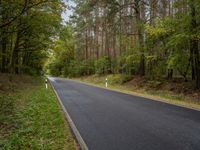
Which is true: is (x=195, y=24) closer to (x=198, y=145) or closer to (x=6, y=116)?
(x=198, y=145)

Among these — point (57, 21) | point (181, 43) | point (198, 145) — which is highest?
point (57, 21)

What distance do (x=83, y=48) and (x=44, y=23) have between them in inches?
1368

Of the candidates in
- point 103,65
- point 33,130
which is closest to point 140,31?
point 33,130

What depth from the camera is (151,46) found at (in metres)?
19.8

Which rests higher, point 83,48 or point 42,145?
point 83,48

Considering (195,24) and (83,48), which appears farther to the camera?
(83,48)

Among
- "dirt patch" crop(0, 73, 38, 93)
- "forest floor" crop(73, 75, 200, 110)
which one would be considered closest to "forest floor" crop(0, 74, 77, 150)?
"dirt patch" crop(0, 73, 38, 93)

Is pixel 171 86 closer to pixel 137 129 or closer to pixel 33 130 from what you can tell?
pixel 137 129

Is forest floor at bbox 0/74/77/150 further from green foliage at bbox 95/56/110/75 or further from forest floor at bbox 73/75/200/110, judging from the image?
green foliage at bbox 95/56/110/75

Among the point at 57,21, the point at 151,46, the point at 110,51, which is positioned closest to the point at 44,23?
the point at 57,21

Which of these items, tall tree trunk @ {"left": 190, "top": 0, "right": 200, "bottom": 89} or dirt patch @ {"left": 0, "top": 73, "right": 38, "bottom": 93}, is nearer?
tall tree trunk @ {"left": 190, "top": 0, "right": 200, "bottom": 89}

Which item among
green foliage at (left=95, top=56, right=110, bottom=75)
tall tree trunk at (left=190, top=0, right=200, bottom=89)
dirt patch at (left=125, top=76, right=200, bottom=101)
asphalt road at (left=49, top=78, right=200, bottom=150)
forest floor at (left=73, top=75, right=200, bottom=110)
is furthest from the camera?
green foliage at (left=95, top=56, right=110, bottom=75)

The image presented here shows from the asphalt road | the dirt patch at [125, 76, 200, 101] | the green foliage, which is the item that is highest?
the green foliage

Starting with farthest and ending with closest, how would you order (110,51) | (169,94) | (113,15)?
(110,51) → (113,15) → (169,94)
